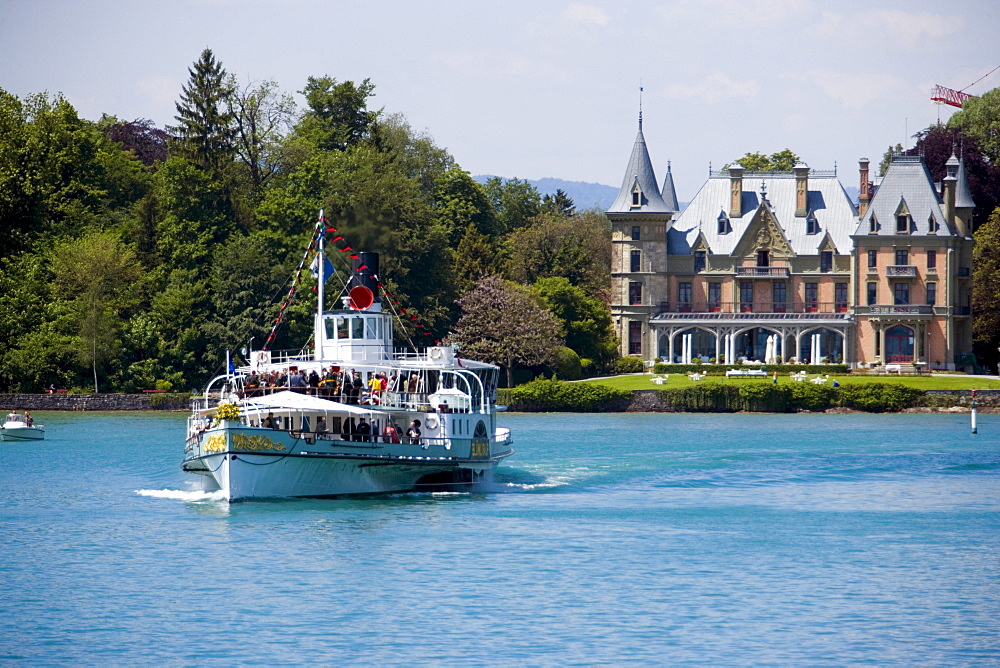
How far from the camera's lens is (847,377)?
315 ft

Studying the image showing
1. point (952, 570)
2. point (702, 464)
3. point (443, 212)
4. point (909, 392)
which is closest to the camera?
point (952, 570)

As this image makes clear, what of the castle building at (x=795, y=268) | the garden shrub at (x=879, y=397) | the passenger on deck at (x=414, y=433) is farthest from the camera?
the castle building at (x=795, y=268)

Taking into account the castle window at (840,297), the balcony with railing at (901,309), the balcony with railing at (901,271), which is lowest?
the balcony with railing at (901,309)

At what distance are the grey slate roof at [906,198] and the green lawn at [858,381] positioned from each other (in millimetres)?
13707

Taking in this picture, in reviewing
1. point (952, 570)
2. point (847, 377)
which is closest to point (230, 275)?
point (847, 377)

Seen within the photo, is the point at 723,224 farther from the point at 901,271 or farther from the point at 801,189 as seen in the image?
the point at 901,271

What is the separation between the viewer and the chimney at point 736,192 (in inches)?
4389

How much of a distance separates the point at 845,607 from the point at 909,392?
2387 inches

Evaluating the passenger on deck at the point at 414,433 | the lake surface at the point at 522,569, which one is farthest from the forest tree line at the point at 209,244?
the passenger on deck at the point at 414,433

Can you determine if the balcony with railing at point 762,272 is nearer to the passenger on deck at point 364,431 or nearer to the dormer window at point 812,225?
the dormer window at point 812,225

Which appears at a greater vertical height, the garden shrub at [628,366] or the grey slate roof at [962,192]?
the grey slate roof at [962,192]

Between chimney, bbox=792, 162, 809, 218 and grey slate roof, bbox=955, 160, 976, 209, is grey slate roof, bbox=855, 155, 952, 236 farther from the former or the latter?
chimney, bbox=792, 162, 809, 218

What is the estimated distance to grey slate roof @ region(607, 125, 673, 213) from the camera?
109938mm

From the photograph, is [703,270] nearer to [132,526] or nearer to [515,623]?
[132,526]
